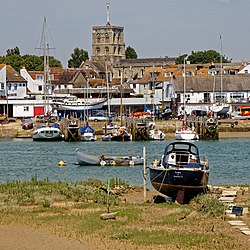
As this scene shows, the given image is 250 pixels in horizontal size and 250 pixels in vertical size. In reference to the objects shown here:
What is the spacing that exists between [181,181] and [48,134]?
55598mm

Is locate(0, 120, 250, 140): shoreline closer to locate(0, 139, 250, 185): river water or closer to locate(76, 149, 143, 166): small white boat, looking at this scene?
locate(0, 139, 250, 185): river water

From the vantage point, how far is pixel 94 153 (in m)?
68.3

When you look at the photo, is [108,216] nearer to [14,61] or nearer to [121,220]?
[121,220]

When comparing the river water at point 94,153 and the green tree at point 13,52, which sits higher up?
the green tree at point 13,52

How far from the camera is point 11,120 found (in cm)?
10338

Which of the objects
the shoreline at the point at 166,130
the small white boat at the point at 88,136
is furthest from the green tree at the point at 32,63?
the small white boat at the point at 88,136

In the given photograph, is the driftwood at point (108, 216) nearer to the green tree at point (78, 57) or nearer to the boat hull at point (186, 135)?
the boat hull at point (186, 135)

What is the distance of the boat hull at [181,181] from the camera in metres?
31.0

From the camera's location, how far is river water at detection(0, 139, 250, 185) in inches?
1880

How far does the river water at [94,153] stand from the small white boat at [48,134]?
1.38 metres

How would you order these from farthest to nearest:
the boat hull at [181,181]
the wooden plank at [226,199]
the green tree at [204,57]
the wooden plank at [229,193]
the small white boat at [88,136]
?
the green tree at [204,57] < the small white boat at [88,136] < the wooden plank at [229,193] < the wooden plank at [226,199] < the boat hull at [181,181]

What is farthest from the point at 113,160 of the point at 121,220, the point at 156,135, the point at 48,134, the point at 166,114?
the point at 166,114

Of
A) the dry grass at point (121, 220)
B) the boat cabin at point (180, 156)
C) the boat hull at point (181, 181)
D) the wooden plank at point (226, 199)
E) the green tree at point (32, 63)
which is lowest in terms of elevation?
the wooden plank at point (226, 199)

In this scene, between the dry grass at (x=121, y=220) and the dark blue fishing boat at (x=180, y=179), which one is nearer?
the dry grass at (x=121, y=220)
